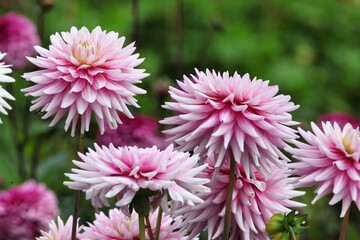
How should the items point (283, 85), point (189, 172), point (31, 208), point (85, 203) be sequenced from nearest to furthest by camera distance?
point (189, 172) < point (31, 208) < point (85, 203) < point (283, 85)

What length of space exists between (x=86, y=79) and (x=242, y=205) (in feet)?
0.81

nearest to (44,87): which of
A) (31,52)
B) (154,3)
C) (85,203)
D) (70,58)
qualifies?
(70,58)

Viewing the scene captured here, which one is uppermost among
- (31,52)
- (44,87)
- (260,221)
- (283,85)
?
(283,85)

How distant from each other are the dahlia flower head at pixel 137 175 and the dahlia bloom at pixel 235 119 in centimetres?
5

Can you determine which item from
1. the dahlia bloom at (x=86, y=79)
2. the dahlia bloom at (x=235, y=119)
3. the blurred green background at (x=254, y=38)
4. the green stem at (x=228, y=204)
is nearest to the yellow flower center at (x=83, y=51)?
the dahlia bloom at (x=86, y=79)

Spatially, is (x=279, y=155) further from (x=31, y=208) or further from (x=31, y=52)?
(x=31, y=52)

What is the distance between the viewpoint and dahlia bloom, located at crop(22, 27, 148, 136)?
0.78 metres

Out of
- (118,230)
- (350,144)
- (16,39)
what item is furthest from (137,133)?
(350,144)

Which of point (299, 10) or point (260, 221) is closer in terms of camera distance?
point (260, 221)

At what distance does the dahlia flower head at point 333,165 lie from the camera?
717 millimetres

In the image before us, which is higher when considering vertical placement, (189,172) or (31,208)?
(31,208)

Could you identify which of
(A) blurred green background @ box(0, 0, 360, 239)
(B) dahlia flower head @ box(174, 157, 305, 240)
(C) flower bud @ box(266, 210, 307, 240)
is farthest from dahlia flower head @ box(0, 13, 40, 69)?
(C) flower bud @ box(266, 210, 307, 240)

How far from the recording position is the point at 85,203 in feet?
5.70

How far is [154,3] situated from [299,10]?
0.84 metres
